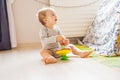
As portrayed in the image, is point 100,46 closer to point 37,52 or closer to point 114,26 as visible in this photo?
point 114,26

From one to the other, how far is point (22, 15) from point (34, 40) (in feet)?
0.95

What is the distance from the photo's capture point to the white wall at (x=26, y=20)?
2.41m

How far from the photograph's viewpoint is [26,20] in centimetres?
244

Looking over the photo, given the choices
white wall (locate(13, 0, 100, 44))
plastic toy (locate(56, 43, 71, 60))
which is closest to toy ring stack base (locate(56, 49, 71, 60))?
plastic toy (locate(56, 43, 71, 60))

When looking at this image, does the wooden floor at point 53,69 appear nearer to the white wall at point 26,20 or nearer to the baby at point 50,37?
the baby at point 50,37

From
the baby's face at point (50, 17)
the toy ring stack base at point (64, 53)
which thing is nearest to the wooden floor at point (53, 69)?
the toy ring stack base at point (64, 53)

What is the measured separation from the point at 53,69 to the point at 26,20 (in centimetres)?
106

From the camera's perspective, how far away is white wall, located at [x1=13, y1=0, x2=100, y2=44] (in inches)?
94.7

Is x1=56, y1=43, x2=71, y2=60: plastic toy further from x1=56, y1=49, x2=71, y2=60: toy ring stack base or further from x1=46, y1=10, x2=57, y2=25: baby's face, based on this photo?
x1=46, y1=10, x2=57, y2=25: baby's face

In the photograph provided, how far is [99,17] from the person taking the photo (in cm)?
228

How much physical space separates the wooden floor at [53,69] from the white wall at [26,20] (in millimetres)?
554

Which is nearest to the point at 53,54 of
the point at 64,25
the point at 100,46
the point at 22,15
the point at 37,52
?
the point at 37,52

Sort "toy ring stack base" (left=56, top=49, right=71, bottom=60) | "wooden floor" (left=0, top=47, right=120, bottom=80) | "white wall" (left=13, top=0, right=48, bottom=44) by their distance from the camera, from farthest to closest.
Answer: "white wall" (left=13, top=0, right=48, bottom=44) → "toy ring stack base" (left=56, top=49, right=71, bottom=60) → "wooden floor" (left=0, top=47, right=120, bottom=80)

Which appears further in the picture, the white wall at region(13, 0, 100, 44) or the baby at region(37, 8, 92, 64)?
the white wall at region(13, 0, 100, 44)
